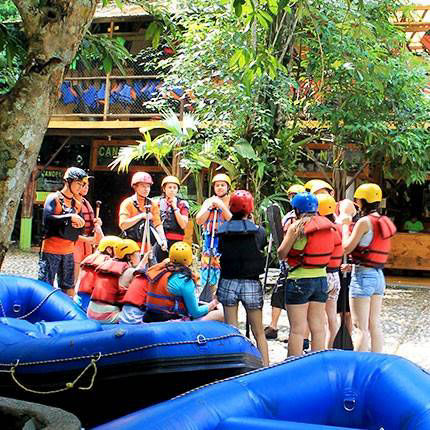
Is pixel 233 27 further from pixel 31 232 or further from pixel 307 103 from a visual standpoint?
pixel 31 232

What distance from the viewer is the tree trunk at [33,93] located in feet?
6.98

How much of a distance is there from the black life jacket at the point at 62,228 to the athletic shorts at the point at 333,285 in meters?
2.38

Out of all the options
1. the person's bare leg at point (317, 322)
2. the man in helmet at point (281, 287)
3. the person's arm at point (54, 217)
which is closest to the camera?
the person's bare leg at point (317, 322)

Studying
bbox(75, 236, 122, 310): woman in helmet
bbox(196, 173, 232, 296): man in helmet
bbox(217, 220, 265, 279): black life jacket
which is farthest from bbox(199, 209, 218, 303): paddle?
bbox(217, 220, 265, 279): black life jacket

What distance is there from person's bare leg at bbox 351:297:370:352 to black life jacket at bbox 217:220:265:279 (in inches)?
31.2

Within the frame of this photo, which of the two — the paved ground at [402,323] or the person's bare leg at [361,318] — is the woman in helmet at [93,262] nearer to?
the paved ground at [402,323]

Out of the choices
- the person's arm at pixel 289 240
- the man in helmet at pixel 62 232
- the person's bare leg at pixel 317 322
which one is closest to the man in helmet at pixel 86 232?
the man in helmet at pixel 62 232

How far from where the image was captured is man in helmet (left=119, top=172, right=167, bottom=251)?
657 centimetres

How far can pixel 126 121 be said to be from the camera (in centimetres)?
1402

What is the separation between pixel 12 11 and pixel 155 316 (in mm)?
8427

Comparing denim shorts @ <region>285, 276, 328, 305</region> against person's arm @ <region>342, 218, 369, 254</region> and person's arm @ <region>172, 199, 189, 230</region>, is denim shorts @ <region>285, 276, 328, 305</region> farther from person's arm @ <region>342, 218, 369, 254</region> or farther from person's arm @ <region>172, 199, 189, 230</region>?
person's arm @ <region>172, 199, 189, 230</region>

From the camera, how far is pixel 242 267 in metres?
4.77

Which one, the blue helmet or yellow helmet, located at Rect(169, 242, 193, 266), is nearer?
yellow helmet, located at Rect(169, 242, 193, 266)

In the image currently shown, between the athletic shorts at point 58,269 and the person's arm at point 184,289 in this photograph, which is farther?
the athletic shorts at point 58,269
